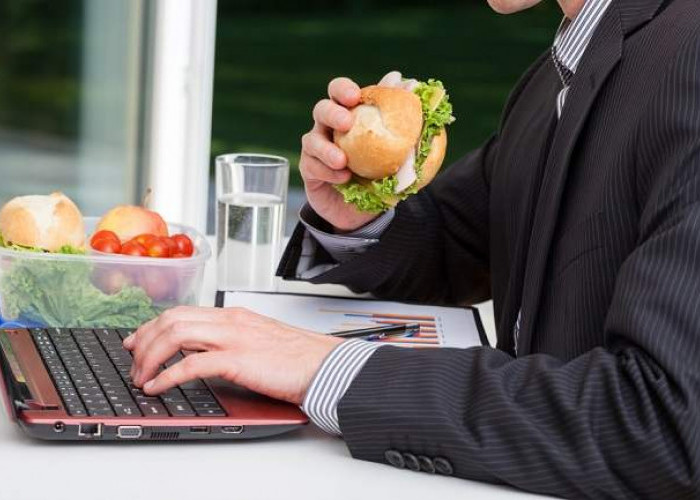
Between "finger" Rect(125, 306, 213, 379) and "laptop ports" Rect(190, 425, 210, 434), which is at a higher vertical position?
"finger" Rect(125, 306, 213, 379)

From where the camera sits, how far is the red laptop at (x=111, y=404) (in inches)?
52.7

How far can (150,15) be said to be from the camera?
12.1 ft

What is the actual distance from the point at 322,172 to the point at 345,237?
28 centimetres

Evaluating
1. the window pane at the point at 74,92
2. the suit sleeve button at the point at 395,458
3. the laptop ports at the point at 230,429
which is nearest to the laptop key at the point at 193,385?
the laptop ports at the point at 230,429

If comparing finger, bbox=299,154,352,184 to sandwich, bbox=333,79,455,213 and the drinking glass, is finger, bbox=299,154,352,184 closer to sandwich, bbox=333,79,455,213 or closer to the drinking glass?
sandwich, bbox=333,79,455,213

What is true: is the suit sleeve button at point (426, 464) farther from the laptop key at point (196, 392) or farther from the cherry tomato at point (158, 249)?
the cherry tomato at point (158, 249)

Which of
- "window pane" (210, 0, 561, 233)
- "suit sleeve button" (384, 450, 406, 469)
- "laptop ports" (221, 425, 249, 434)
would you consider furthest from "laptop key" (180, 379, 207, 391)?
"window pane" (210, 0, 561, 233)

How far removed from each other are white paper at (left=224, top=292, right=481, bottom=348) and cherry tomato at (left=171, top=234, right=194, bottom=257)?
10 centimetres

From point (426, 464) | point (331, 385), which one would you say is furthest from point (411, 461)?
point (331, 385)

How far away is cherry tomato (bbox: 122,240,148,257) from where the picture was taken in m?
1.82

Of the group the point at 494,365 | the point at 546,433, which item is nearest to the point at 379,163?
the point at 494,365

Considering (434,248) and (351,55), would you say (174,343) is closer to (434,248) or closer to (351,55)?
(434,248)

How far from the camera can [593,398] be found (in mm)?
1344

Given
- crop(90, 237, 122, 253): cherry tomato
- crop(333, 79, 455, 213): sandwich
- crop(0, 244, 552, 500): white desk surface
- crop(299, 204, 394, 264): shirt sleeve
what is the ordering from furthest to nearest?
crop(299, 204, 394, 264): shirt sleeve → crop(90, 237, 122, 253): cherry tomato → crop(333, 79, 455, 213): sandwich → crop(0, 244, 552, 500): white desk surface
